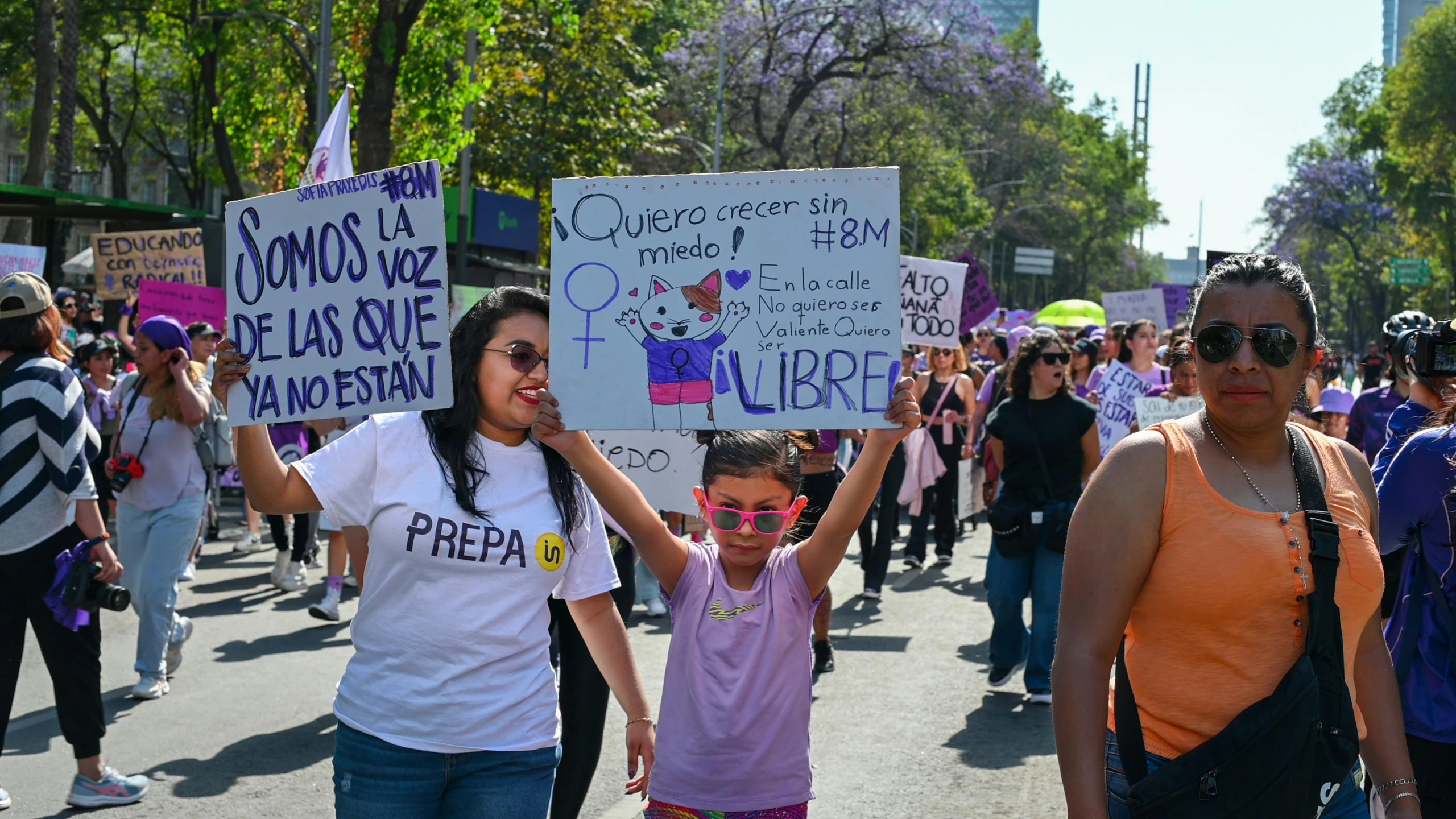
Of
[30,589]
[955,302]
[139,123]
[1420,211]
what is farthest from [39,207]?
[1420,211]

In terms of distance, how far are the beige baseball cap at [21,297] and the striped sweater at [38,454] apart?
0.18m

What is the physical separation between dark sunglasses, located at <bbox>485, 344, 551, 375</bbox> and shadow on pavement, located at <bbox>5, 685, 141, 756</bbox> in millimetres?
3548

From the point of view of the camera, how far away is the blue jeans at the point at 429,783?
3.13m

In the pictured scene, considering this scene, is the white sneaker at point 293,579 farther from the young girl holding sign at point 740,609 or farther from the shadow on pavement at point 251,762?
the young girl holding sign at point 740,609

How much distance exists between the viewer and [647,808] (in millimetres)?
3555

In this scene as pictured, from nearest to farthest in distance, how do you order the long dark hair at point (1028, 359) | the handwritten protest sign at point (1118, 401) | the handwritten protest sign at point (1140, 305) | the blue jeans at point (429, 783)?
the blue jeans at point (429, 783), the long dark hair at point (1028, 359), the handwritten protest sign at point (1118, 401), the handwritten protest sign at point (1140, 305)

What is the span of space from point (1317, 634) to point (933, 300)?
26.3ft

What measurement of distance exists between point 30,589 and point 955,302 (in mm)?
6714

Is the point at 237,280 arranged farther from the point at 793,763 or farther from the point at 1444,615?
the point at 1444,615

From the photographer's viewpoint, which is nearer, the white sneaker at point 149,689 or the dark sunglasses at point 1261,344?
the dark sunglasses at point 1261,344

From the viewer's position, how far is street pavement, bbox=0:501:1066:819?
577cm

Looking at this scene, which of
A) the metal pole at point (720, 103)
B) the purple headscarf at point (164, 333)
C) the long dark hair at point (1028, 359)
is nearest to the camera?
the purple headscarf at point (164, 333)

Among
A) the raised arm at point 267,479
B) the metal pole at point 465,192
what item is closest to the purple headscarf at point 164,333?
the raised arm at point 267,479

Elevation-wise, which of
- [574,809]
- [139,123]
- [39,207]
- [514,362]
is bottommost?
[574,809]
